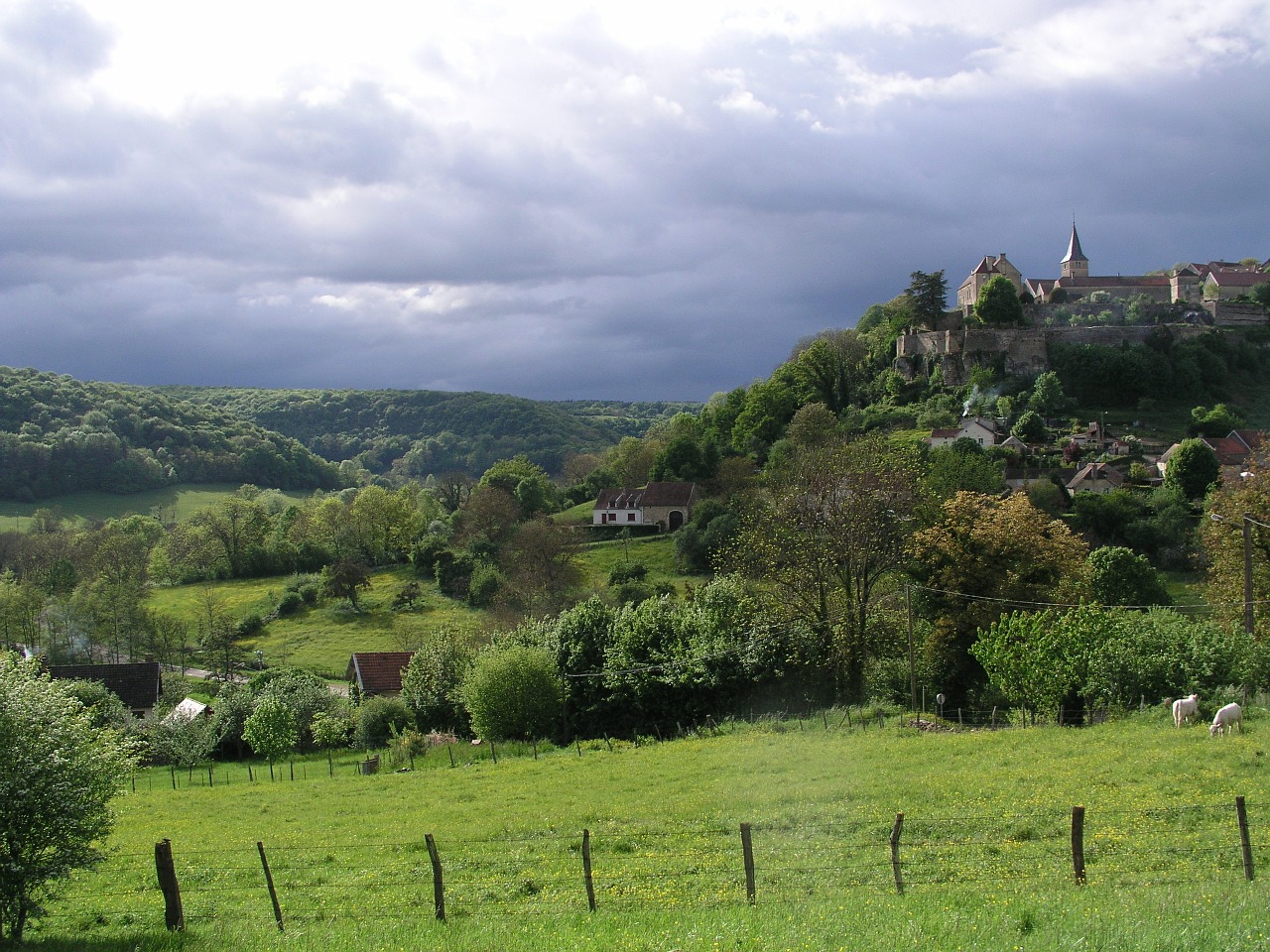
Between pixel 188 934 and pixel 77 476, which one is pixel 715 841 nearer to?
pixel 188 934

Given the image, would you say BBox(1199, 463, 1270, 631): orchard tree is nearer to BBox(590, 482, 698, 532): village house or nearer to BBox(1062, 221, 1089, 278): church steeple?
BBox(590, 482, 698, 532): village house

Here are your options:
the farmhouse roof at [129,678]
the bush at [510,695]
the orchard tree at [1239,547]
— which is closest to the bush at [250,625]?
the farmhouse roof at [129,678]

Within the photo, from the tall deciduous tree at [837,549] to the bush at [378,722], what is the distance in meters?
16.9

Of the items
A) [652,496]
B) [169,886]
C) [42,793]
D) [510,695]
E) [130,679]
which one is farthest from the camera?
[652,496]

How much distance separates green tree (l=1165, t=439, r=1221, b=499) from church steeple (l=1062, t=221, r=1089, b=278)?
7059 cm

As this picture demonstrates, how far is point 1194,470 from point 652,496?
140ft

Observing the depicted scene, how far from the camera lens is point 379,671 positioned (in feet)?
169

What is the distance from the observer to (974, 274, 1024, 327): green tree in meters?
97.4

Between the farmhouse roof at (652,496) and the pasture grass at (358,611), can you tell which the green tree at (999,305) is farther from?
the pasture grass at (358,611)

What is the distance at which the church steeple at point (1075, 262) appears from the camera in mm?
132500

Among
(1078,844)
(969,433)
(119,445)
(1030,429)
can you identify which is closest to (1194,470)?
(1030,429)

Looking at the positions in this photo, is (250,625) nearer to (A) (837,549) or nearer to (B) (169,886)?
(A) (837,549)

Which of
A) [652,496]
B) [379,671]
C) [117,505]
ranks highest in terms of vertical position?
[117,505]

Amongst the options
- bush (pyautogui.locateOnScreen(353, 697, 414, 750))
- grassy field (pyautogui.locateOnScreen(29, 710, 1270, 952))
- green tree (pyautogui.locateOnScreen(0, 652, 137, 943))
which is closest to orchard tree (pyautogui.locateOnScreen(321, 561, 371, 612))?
bush (pyautogui.locateOnScreen(353, 697, 414, 750))
